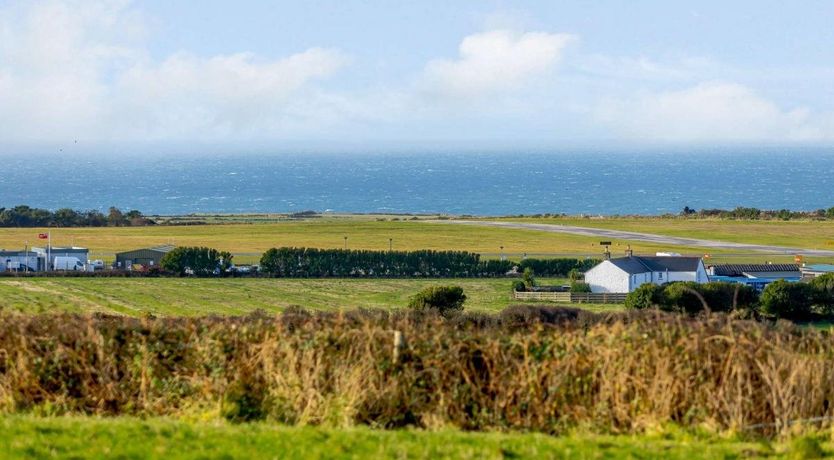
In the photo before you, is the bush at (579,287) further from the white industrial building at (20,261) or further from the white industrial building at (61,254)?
the white industrial building at (20,261)

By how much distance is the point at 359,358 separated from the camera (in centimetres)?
1172

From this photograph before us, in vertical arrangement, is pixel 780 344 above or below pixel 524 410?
above

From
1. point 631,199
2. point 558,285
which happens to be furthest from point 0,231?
point 631,199

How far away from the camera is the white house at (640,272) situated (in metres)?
52.2

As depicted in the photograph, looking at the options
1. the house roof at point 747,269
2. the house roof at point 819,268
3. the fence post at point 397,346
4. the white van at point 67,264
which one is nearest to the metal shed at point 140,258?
the white van at point 67,264

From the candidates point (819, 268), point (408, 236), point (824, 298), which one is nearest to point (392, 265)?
point (819, 268)

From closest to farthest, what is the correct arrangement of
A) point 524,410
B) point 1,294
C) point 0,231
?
point 524,410
point 1,294
point 0,231

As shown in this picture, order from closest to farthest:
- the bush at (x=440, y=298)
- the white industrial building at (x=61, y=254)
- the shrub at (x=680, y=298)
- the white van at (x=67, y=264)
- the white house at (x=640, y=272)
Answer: the shrub at (x=680, y=298) < the bush at (x=440, y=298) < the white house at (x=640, y=272) < the white van at (x=67, y=264) < the white industrial building at (x=61, y=254)

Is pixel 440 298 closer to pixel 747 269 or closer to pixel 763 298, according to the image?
pixel 763 298

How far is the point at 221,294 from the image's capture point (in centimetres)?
4962

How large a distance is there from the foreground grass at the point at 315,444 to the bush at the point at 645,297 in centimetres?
3443

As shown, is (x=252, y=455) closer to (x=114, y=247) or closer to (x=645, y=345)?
(x=645, y=345)

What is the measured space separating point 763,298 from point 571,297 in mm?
9551

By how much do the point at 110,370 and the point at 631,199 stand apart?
17910 cm
